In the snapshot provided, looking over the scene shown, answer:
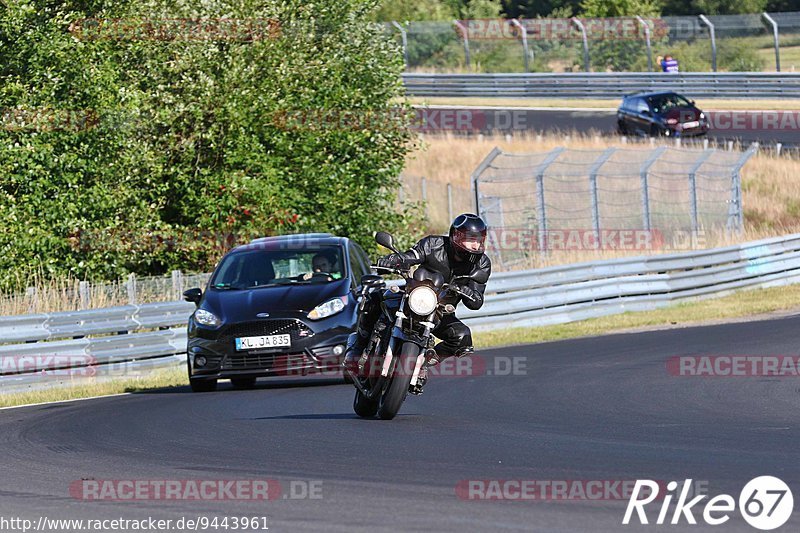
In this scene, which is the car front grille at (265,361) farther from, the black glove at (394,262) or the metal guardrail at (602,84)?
the metal guardrail at (602,84)

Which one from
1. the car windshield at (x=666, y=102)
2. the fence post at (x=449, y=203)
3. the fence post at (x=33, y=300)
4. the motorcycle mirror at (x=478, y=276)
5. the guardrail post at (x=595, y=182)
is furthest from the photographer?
the car windshield at (x=666, y=102)

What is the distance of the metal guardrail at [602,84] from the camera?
4700 centimetres

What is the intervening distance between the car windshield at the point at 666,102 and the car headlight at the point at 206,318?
3146 centimetres

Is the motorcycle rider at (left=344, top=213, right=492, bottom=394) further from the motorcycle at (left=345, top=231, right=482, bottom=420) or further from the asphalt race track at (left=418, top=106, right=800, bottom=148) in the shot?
the asphalt race track at (left=418, top=106, right=800, bottom=148)

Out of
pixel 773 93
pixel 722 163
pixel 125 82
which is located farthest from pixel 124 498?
pixel 773 93

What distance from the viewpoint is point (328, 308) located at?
1418 centimetres

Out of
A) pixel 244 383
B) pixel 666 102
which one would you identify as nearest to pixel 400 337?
pixel 244 383

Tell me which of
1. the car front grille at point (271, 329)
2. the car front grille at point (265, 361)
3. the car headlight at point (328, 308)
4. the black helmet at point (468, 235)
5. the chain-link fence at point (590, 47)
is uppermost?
the black helmet at point (468, 235)

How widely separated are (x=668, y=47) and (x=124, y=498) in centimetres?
5461

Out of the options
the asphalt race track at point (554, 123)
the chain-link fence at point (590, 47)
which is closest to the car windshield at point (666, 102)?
the asphalt race track at point (554, 123)

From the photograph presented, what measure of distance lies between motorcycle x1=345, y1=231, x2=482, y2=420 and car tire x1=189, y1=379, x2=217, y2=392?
4.39m

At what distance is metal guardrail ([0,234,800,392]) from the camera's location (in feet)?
52.4

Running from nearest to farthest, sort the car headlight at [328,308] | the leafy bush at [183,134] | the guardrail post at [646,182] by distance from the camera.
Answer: the car headlight at [328,308] < the leafy bush at [183,134] < the guardrail post at [646,182]

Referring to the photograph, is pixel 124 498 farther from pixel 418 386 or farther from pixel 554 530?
pixel 418 386
